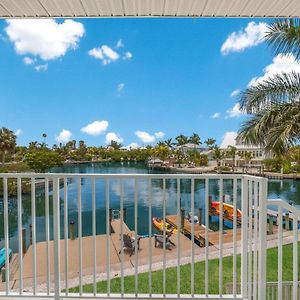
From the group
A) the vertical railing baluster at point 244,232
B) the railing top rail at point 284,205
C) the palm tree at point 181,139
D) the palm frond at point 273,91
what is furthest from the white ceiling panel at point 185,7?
the palm tree at point 181,139

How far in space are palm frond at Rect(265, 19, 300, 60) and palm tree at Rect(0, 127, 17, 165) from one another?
3332 cm

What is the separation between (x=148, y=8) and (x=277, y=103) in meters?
4.64

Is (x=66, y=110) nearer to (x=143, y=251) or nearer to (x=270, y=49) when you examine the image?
(x=143, y=251)

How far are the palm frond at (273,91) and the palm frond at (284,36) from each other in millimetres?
466

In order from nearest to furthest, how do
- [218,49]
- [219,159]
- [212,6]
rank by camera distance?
[212,6]
[219,159]
[218,49]

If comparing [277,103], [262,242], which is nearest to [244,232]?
[262,242]

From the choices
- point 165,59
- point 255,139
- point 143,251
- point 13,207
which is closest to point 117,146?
point 165,59

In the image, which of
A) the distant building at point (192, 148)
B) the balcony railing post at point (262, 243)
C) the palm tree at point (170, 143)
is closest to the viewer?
the balcony railing post at point (262, 243)

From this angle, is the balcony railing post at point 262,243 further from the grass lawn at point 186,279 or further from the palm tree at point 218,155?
the palm tree at point 218,155

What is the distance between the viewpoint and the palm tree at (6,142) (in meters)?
34.3

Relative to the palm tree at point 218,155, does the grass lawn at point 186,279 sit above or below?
below

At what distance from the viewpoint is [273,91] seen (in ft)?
21.9

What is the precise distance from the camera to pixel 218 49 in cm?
5966

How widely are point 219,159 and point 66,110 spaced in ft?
102
